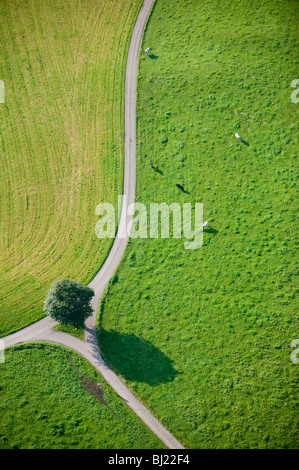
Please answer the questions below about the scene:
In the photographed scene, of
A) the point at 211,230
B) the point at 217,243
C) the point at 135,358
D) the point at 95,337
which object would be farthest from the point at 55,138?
the point at 135,358

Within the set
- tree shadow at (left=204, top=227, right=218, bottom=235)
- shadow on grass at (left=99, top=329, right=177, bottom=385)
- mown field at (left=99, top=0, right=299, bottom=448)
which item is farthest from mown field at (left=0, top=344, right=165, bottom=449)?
tree shadow at (left=204, top=227, right=218, bottom=235)

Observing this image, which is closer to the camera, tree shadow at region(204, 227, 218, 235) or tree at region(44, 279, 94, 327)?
tree at region(44, 279, 94, 327)

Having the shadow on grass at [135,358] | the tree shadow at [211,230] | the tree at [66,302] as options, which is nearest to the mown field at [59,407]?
the shadow on grass at [135,358]

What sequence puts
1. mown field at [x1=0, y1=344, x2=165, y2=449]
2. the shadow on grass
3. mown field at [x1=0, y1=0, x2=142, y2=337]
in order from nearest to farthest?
mown field at [x1=0, y1=344, x2=165, y2=449]
the shadow on grass
mown field at [x1=0, y1=0, x2=142, y2=337]

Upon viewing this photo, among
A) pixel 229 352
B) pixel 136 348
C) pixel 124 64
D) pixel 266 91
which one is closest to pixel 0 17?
pixel 124 64

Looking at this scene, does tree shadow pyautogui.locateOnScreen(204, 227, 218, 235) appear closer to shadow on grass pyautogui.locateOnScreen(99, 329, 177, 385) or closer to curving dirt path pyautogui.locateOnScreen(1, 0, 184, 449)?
curving dirt path pyautogui.locateOnScreen(1, 0, 184, 449)

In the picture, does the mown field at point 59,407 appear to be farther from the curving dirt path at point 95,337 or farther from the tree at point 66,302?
the tree at point 66,302

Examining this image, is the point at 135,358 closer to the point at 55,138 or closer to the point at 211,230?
the point at 211,230
